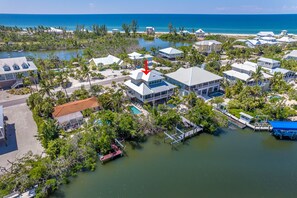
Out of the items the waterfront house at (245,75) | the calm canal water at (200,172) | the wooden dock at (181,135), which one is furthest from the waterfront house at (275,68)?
the wooden dock at (181,135)

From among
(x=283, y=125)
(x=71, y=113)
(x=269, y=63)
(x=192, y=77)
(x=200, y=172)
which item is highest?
(x=269, y=63)

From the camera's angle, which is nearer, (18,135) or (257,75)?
(18,135)

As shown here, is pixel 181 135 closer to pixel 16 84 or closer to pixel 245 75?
pixel 245 75

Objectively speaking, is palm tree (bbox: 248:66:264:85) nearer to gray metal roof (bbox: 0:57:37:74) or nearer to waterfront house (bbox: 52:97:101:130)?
waterfront house (bbox: 52:97:101:130)

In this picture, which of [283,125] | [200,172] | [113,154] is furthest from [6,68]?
[283,125]

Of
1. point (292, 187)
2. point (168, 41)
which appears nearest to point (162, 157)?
point (292, 187)

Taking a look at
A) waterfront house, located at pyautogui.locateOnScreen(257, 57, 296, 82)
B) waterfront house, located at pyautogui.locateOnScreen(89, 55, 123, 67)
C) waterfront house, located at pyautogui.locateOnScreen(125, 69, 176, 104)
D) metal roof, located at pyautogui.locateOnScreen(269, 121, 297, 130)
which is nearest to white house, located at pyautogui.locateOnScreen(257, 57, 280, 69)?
waterfront house, located at pyautogui.locateOnScreen(257, 57, 296, 82)

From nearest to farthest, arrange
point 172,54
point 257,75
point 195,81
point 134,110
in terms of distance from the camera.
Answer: point 134,110
point 195,81
point 257,75
point 172,54
